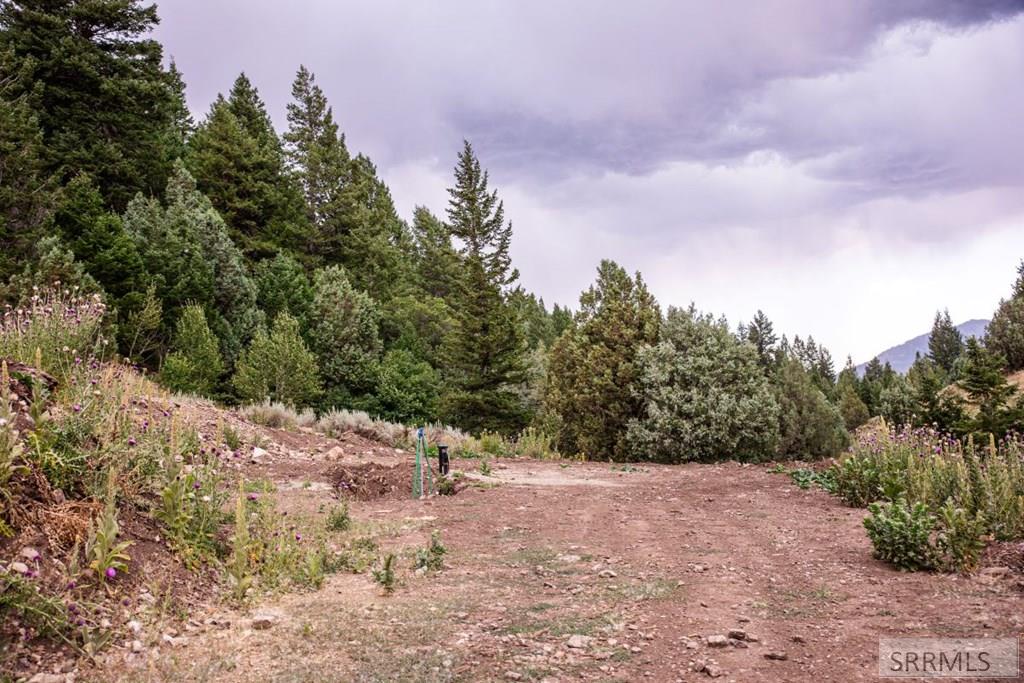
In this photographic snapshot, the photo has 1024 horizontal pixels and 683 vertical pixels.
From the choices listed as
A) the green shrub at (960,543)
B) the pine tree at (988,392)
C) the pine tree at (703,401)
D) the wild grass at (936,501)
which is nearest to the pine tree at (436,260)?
the pine tree at (703,401)

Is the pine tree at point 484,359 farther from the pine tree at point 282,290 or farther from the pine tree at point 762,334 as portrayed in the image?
the pine tree at point 762,334

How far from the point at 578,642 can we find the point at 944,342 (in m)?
74.8

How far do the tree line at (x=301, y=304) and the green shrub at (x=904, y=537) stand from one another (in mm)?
9500

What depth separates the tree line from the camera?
2009cm

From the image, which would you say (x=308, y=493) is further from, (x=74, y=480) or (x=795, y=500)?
(x=795, y=500)

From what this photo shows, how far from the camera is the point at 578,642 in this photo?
368cm

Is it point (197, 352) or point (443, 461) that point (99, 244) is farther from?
point (443, 461)

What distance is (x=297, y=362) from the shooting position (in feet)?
80.2

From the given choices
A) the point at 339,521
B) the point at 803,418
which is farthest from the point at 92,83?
the point at 803,418

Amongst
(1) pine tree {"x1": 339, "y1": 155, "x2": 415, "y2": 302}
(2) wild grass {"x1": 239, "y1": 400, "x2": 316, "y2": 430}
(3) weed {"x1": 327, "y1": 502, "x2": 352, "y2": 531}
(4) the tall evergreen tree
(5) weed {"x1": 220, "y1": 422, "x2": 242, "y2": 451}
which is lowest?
(3) weed {"x1": 327, "y1": 502, "x2": 352, "y2": 531}

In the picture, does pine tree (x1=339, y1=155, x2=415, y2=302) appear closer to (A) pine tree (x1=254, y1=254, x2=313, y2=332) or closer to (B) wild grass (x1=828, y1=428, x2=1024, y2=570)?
(A) pine tree (x1=254, y1=254, x2=313, y2=332)

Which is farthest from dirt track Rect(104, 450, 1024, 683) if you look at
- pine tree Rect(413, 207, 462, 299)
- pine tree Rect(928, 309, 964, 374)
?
pine tree Rect(928, 309, 964, 374)

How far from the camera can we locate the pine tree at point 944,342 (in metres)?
61.9

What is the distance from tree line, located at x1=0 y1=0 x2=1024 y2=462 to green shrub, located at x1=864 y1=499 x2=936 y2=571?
950 cm
